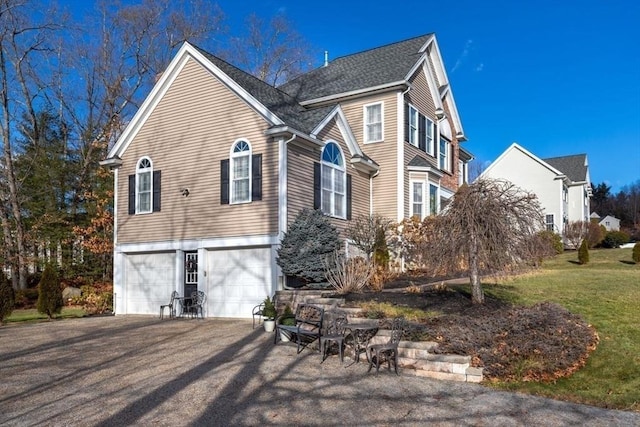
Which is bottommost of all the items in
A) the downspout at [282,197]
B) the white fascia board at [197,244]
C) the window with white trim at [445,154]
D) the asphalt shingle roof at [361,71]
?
the white fascia board at [197,244]

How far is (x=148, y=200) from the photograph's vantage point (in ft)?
57.0

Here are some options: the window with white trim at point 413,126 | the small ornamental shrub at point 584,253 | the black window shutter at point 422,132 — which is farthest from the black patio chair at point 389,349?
the small ornamental shrub at point 584,253

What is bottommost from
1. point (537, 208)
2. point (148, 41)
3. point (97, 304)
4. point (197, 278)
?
point (97, 304)

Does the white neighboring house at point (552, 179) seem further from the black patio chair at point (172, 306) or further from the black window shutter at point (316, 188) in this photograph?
the black patio chair at point (172, 306)

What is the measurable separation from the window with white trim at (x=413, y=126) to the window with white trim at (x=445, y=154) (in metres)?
3.48

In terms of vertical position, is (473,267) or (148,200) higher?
(148,200)

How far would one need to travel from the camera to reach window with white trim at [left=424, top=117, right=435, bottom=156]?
21500 mm

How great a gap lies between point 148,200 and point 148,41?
60.8 feet

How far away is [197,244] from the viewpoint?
15.8m

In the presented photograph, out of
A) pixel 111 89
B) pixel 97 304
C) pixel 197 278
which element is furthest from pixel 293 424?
pixel 111 89

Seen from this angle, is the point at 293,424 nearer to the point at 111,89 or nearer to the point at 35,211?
the point at 35,211

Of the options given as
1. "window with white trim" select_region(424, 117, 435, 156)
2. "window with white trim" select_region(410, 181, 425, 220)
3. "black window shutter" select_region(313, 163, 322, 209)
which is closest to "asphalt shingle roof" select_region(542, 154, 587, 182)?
"window with white trim" select_region(424, 117, 435, 156)

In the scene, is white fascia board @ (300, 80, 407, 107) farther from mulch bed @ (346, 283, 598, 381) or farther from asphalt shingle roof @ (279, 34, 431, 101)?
mulch bed @ (346, 283, 598, 381)

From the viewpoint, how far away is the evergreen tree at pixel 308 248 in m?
13.5
